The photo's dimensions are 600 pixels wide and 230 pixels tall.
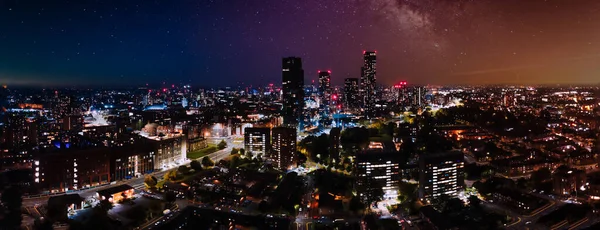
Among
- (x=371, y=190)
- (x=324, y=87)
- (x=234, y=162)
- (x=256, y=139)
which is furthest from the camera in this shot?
(x=324, y=87)

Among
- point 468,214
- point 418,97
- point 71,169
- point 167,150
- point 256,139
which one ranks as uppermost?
point 418,97

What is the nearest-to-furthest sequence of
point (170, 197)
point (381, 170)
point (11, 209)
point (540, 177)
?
point (11, 209) → point (170, 197) → point (381, 170) → point (540, 177)

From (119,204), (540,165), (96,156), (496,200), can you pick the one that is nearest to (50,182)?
(96,156)

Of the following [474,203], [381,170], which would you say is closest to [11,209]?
[381,170]

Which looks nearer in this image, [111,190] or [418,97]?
[111,190]

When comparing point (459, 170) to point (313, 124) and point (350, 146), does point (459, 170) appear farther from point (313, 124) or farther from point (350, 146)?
point (313, 124)

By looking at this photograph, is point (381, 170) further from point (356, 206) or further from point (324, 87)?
point (324, 87)

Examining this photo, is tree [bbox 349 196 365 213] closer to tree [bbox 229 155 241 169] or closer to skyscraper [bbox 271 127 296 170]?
skyscraper [bbox 271 127 296 170]
